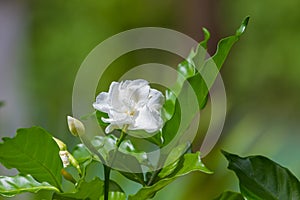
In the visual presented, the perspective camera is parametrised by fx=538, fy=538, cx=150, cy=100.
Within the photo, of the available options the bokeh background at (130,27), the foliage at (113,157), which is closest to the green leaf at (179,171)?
the foliage at (113,157)

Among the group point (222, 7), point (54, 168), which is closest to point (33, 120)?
point (54, 168)

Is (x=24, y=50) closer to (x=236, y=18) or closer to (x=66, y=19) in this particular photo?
(x=66, y=19)

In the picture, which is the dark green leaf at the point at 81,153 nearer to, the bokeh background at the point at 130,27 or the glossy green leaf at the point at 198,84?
the glossy green leaf at the point at 198,84

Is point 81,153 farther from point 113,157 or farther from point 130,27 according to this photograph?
point 130,27

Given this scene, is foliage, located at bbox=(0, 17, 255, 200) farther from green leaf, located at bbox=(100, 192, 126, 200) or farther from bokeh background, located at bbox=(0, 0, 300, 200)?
bokeh background, located at bbox=(0, 0, 300, 200)

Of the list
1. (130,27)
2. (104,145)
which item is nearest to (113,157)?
(104,145)
